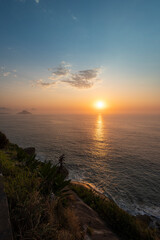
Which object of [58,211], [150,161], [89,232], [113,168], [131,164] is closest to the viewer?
[58,211]

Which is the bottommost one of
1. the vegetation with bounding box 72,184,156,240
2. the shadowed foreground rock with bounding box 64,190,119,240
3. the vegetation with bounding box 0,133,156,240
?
the vegetation with bounding box 72,184,156,240

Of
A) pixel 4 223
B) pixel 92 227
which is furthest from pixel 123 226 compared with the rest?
pixel 4 223

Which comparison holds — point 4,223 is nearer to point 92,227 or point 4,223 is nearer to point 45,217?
point 45,217

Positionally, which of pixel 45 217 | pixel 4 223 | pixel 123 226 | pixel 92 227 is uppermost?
pixel 4 223

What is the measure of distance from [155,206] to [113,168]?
31.3 ft

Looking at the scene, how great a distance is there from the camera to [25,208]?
3.38 metres

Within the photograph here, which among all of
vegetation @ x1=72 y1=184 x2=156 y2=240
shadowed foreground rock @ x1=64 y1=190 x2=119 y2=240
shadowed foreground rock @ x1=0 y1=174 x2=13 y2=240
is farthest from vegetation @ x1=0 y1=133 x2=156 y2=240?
shadowed foreground rock @ x1=0 y1=174 x2=13 y2=240

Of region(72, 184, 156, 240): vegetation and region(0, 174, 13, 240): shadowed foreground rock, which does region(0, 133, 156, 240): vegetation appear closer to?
region(72, 184, 156, 240): vegetation

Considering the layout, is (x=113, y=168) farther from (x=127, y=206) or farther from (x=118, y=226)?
(x=118, y=226)

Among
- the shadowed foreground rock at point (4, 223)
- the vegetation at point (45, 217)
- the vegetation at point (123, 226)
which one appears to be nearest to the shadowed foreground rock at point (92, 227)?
the vegetation at point (45, 217)

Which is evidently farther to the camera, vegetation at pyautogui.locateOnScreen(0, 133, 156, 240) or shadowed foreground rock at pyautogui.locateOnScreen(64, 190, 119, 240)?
shadowed foreground rock at pyautogui.locateOnScreen(64, 190, 119, 240)

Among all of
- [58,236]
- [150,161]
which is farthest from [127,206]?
[150,161]

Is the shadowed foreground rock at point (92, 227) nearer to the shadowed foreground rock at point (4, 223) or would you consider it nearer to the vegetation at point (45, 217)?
the vegetation at point (45, 217)

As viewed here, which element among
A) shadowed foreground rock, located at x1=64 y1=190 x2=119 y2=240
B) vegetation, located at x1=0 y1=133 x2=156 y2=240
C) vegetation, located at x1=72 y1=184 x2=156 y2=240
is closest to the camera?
vegetation, located at x1=0 y1=133 x2=156 y2=240
